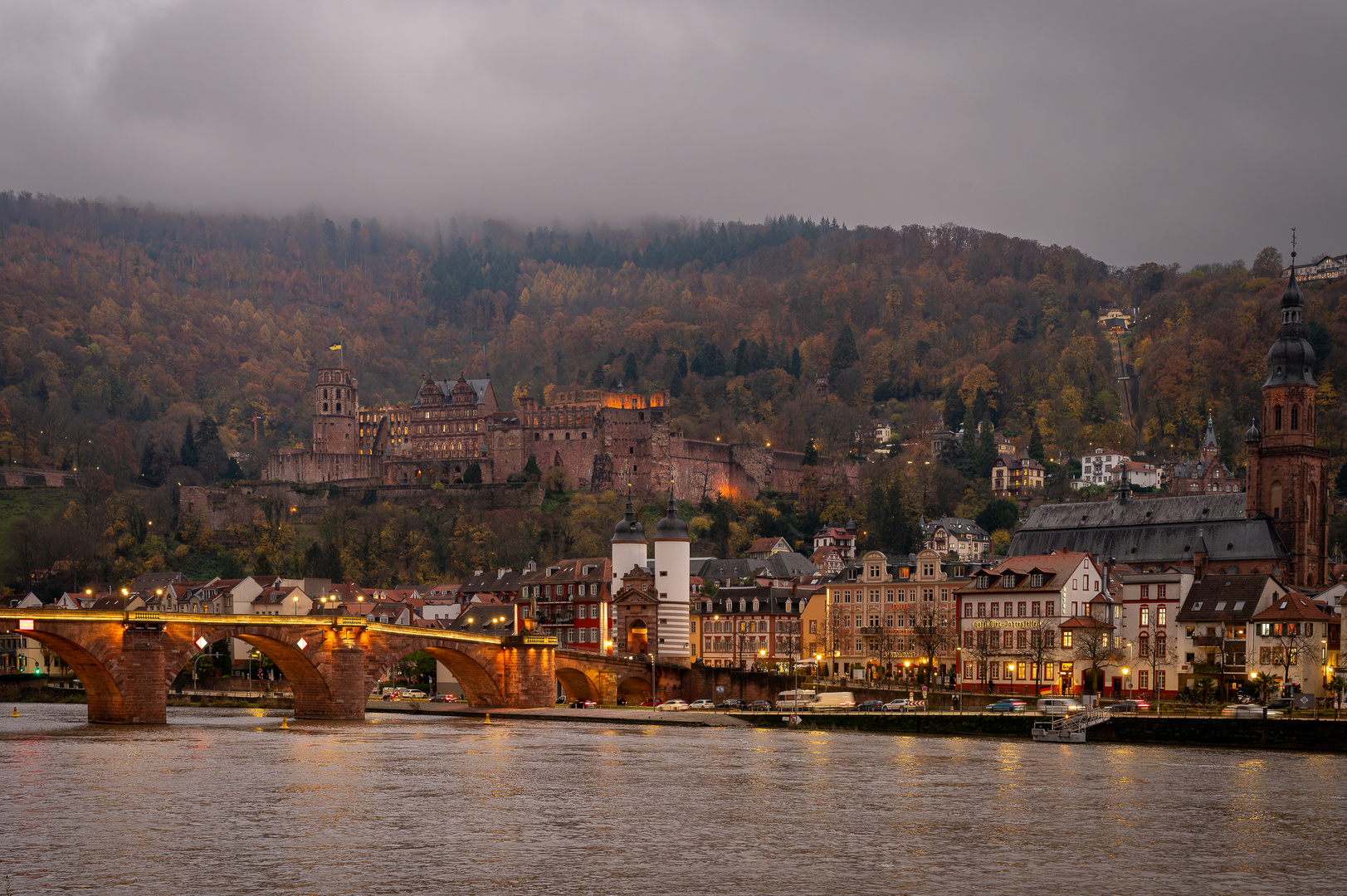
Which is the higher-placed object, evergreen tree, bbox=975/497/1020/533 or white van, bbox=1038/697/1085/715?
evergreen tree, bbox=975/497/1020/533

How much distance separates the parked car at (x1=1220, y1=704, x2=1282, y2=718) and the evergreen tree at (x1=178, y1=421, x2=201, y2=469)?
14790 centimetres

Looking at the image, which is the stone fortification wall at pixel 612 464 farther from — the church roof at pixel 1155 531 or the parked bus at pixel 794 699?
the parked bus at pixel 794 699

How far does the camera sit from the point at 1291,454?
104 meters

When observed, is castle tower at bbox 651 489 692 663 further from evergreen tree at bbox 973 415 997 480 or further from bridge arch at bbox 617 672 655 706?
evergreen tree at bbox 973 415 997 480

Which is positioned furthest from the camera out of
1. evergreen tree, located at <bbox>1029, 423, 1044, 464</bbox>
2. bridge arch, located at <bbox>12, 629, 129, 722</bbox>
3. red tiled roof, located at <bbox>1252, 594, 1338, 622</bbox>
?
evergreen tree, located at <bbox>1029, 423, 1044, 464</bbox>

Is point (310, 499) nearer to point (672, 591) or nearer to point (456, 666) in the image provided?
point (672, 591)

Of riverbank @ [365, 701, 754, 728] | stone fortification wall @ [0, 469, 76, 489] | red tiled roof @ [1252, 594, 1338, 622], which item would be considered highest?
stone fortification wall @ [0, 469, 76, 489]

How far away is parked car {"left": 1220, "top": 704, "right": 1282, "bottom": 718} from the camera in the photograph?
66275mm

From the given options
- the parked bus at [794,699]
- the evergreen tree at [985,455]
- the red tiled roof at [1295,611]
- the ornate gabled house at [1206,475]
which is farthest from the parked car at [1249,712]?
the evergreen tree at [985,455]

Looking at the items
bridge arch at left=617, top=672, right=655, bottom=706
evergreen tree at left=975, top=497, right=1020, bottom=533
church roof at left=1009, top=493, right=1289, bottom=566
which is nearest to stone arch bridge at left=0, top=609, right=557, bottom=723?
bridge arch at left=617, top=672, right=655, bottom=706

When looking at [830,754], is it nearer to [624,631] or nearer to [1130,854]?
[1130,854]

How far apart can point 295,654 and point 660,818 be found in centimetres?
3856

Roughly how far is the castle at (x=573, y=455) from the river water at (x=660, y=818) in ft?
364

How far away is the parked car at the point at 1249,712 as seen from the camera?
217ft
